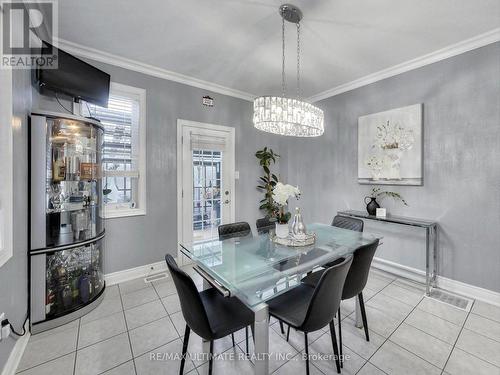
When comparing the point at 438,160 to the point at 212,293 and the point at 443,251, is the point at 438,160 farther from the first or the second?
the point at 212,293

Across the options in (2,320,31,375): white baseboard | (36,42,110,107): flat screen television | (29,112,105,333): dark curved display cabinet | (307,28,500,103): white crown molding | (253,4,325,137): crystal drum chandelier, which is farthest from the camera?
(307,28,500,103): white crown molding

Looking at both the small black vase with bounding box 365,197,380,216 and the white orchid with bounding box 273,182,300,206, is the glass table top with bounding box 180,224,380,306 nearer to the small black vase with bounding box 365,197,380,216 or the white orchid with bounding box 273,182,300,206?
the white orchid with bounding box 273,182,300,206

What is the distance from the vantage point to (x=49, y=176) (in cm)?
207

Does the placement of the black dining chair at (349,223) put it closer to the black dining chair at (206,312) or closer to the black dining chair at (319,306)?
the black dining chair at (319,306)

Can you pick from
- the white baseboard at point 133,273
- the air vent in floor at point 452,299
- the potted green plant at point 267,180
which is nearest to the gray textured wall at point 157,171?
the white baseboard at point 133,273

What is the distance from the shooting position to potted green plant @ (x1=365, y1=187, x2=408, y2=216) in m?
3.06

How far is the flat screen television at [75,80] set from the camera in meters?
2.19

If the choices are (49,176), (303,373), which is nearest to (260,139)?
(49,176)

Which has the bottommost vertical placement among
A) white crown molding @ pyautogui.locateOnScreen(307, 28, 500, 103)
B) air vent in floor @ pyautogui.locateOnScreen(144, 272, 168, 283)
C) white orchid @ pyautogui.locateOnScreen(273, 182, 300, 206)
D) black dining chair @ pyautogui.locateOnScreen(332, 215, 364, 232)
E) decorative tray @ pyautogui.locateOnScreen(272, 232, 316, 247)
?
air vent in floor @ pyautogui.locateOnScreen(144, 272, 168, 283)

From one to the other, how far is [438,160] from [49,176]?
4138 mm

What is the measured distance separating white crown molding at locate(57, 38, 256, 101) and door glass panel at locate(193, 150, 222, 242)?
1.02 m

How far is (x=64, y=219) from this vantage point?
85.8 inches

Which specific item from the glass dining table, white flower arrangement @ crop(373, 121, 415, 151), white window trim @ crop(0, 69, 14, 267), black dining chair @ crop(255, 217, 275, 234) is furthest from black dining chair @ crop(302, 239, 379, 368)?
white window trim @ crop(0, 69, 14, 267)

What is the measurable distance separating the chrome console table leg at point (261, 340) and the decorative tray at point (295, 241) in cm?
85
